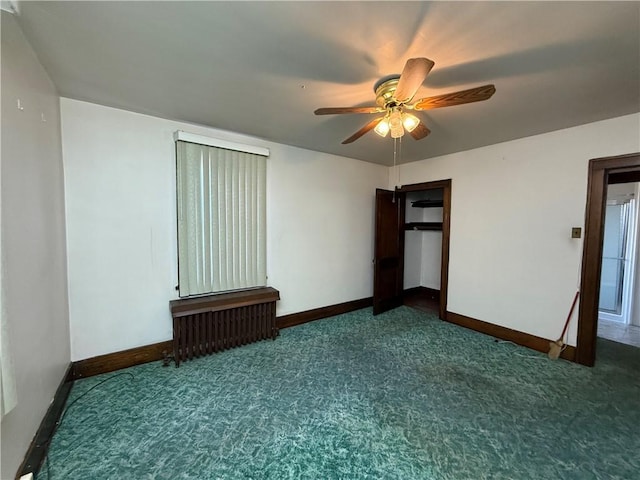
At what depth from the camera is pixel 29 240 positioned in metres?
1.52

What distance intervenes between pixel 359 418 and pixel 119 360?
2.37 m

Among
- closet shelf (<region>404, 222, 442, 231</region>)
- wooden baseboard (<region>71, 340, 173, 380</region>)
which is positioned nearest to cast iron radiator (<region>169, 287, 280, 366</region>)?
wooden baseboard (<region>71, 340, 173, 380</region>)

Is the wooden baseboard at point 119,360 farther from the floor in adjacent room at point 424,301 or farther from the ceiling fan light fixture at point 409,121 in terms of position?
the floor in adjacent room at point 424,301

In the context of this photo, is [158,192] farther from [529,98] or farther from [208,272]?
[529,98]

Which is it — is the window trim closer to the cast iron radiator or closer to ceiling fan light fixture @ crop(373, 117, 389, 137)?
ceiling fan light fixture @ crop(373, 117, 389, 137)

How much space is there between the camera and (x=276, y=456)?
156 cm

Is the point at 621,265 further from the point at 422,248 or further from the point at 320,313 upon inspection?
the point at 320,313

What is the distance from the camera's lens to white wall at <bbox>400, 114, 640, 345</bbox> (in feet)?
8.96

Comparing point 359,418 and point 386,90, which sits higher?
point 386,90

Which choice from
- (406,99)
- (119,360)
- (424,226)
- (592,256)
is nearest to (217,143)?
(406,99)

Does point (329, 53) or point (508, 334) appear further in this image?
point (508, 334)

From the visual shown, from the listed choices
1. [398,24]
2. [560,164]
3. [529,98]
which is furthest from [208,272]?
[560,164]

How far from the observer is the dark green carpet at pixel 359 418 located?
4.95 feet

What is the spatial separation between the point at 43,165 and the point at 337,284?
3521 mm
